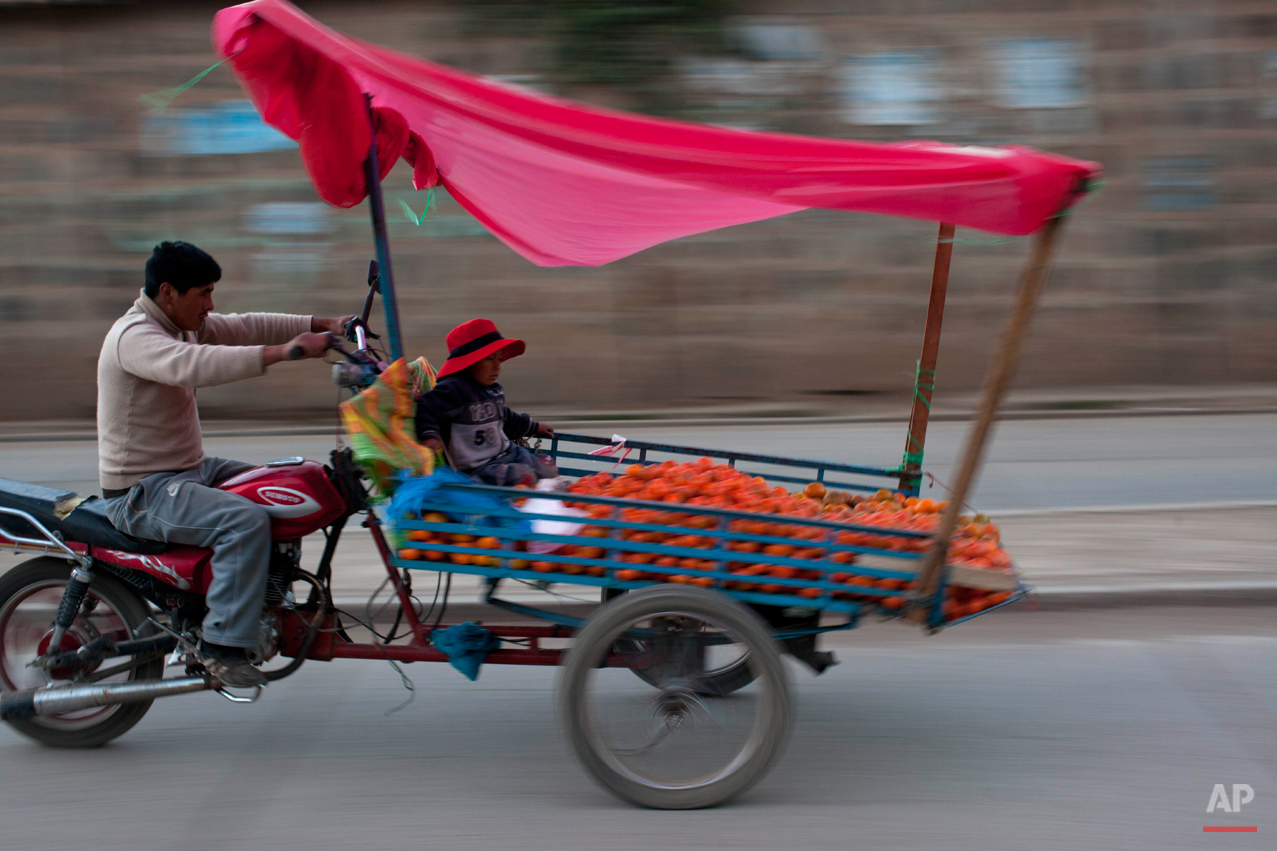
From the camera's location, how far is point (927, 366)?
375 centimetres

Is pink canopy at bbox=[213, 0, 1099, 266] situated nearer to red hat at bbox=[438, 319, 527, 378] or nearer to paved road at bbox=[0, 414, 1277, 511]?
red hat at bbox=[438, 319, 527, 378]

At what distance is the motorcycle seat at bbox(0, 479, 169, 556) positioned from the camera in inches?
125

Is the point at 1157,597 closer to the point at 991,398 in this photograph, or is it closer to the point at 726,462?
the point at 726,462

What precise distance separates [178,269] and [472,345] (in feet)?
3.13

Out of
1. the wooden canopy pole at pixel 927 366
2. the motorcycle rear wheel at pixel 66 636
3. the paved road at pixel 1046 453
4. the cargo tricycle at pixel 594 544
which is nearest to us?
the cargo tricycle at pixel 594 544

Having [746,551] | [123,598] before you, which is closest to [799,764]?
[746,551]

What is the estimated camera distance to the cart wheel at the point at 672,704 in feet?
9.30

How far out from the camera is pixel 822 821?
9.48ft

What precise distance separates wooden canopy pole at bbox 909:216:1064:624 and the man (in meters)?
1.82

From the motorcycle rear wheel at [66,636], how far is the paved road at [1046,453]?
445 cm

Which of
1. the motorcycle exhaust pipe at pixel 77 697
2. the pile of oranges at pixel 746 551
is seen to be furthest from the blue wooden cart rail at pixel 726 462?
the motorcycle exhaust pipe at pixel 77 697

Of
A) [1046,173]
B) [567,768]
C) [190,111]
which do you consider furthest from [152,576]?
[190,111]

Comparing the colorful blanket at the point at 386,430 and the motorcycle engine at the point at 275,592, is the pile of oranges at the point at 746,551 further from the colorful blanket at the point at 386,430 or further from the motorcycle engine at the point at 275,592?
the motorcycle engine at the point at 275,592

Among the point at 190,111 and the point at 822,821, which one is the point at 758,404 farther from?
the point at 822,821
